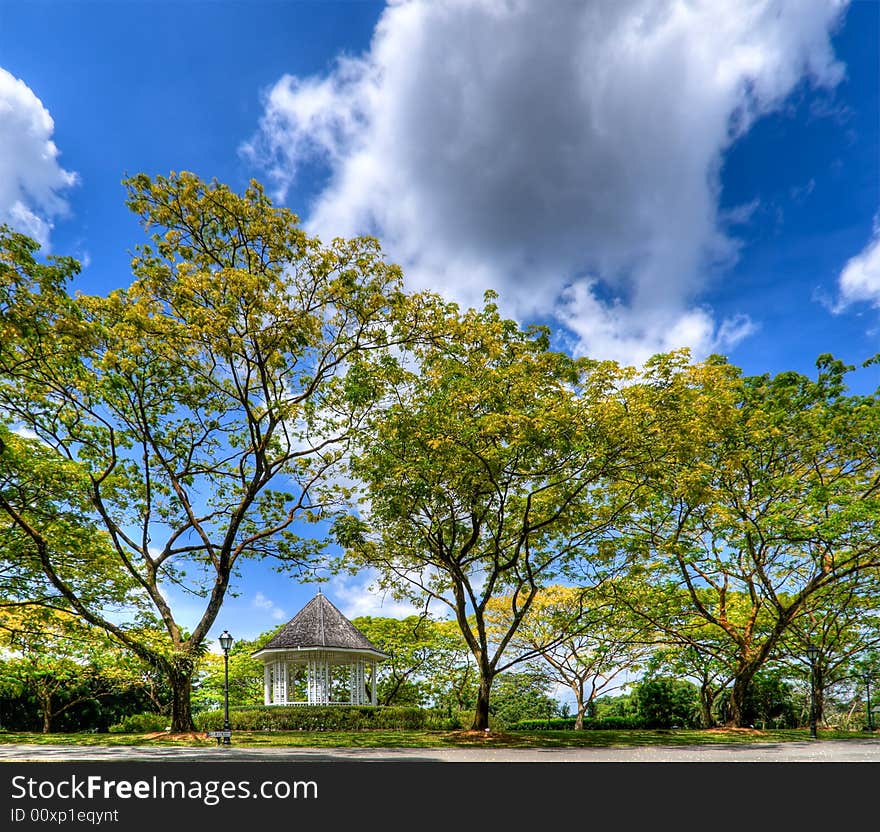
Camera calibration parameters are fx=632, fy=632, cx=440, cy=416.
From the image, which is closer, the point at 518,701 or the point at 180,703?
the point at 180,703

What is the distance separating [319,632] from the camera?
907 inches

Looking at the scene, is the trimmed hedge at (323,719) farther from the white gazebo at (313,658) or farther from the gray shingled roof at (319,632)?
the gray shingled roof at (319,632)

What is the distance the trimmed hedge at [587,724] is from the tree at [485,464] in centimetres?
→ 1212

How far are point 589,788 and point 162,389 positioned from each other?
14.8 meters

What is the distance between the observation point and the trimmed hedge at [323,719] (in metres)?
20.9

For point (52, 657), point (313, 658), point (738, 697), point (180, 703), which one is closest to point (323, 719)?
point (313, 658)

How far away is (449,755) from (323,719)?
10942 mm

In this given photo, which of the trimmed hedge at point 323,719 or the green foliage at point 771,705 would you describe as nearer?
the trimmed hedge at point 323,719

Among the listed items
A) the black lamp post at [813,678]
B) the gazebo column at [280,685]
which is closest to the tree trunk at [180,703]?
the gazebo column at [280,685]

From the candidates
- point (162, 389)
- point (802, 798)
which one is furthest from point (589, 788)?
point (162, 389)

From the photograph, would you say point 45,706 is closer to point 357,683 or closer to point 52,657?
point 52,657

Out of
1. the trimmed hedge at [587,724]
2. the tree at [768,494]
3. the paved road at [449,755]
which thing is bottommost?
the trimmed hedge at [587,724]

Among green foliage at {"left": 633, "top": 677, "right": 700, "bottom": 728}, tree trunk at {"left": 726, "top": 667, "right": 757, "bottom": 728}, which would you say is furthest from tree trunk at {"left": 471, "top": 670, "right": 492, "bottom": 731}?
green foliage at {"left": 633, "top": 677, "right": 700, "bottom": 728}

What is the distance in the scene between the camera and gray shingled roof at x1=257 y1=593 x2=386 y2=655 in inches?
894
